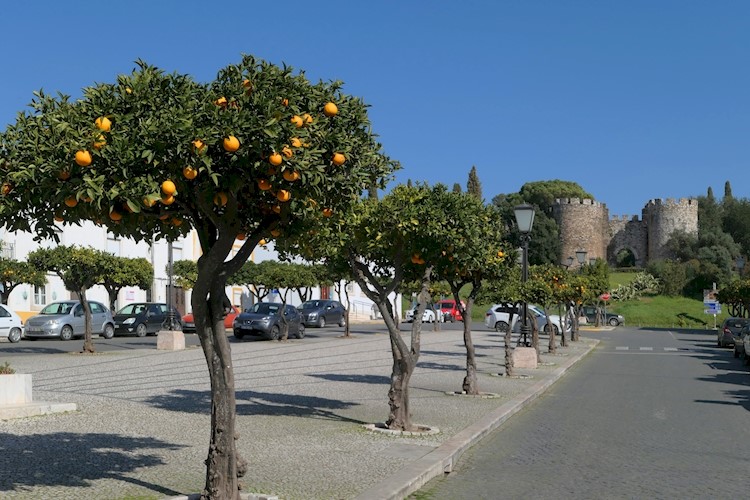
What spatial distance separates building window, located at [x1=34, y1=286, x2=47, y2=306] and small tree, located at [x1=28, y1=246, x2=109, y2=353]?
1904cm

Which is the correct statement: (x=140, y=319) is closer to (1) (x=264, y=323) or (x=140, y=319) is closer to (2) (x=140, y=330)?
(2) (x=140, y=330)

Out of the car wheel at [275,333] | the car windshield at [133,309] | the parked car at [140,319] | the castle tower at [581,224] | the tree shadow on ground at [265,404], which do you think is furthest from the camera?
the castle tower at [581,224]

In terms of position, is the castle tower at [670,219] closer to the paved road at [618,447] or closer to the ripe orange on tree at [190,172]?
the paved road at [618,447]

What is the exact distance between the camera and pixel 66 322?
3219 centimetres

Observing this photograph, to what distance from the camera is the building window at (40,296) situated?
42844 mm

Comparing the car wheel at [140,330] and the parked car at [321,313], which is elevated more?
the parked car at [321,313]

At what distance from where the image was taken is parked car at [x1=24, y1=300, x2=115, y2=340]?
104 ft

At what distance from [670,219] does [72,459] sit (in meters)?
102

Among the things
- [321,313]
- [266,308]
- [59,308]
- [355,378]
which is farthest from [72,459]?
[321,313]

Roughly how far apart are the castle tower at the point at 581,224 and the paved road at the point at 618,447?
87711mm

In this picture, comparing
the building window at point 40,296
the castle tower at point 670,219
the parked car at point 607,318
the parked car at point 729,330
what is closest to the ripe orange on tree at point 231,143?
the parked car at point 729,330

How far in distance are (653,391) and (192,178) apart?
1455 cm

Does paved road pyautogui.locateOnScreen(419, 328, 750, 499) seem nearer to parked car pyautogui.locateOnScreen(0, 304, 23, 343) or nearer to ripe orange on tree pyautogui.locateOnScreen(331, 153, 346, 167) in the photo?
ripe orange on tree pyautogui.locateOnScreen(331, 153, 346, 167)

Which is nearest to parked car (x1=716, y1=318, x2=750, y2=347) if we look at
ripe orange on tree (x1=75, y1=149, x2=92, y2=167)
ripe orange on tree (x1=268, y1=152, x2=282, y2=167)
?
ripe orange on tree (x1=268, y1=152, x2=282, y2=167)
